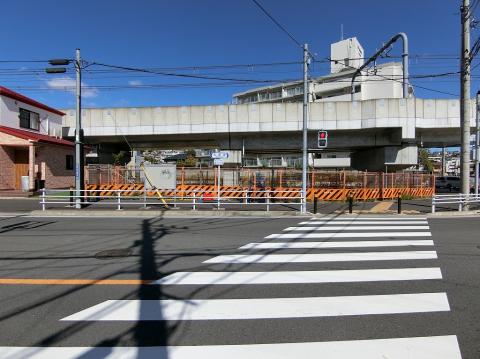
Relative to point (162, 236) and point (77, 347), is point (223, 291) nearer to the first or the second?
point (77, 347)

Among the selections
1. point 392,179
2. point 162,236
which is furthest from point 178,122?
point 162,236

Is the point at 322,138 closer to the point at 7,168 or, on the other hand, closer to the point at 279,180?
the point at 279,180

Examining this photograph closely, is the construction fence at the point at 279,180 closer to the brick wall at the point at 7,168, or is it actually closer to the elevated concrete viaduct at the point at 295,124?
the elevated concrete viaduct at the point at 295,124

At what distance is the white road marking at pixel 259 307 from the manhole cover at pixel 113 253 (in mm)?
2958

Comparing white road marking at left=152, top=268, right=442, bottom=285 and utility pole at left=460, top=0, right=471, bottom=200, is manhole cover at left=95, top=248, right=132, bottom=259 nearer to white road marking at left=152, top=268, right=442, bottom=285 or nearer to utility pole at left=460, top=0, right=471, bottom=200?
white road marking at left=152, top=268, right=442, bottom=285

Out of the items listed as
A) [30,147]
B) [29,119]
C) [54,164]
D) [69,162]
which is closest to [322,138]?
[30,147]

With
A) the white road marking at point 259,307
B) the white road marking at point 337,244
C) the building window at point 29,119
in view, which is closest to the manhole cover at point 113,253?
the white road marking at point 337,244

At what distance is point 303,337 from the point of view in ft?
13.6

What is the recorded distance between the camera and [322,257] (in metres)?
8.02

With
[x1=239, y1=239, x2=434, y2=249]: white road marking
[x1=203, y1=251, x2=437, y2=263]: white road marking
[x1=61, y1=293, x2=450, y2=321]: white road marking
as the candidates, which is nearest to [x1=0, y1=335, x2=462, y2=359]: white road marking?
[x1=61, y1=293, x2=450, y2=321]: white road marking

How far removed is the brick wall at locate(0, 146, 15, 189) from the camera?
26.6 meters

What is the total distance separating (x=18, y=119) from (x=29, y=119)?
4.98ft

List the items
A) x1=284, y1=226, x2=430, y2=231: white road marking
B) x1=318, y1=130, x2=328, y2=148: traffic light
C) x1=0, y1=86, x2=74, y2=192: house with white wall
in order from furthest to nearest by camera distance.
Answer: x1=0, y1=86, x2=74, y2=192: house with white wall
x1=318, y1=130, x2=328, y2=148: traffic light
x1=284, y1=226, x2=430, y2=231: white road marking

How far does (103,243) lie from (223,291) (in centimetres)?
497
